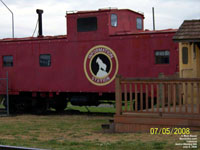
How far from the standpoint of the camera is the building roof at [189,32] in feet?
37.6

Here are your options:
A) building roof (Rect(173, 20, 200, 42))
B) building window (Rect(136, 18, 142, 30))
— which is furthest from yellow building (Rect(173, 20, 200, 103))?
building window (Rect(136, 18, 142, 30))

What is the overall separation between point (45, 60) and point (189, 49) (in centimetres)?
732

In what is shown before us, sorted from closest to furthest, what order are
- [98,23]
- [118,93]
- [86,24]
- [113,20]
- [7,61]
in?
[118,93], [98,23], [113,20], [86,24], [7,61]

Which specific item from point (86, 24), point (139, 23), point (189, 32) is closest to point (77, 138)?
point (189, 32)

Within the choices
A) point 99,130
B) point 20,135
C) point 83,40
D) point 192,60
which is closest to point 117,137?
point 99,130

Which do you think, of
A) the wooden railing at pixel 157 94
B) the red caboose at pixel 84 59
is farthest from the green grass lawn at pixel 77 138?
the red caboose at pixel 84 59

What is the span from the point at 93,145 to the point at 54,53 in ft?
31.9

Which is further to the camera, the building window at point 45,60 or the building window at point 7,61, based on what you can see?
the building window at point 7,61

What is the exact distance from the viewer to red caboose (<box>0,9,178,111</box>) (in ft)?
51.8

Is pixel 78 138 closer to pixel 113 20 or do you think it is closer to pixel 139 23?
pixel 113 20

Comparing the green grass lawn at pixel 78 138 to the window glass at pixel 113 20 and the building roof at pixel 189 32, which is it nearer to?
the building roof at pixel 189 32

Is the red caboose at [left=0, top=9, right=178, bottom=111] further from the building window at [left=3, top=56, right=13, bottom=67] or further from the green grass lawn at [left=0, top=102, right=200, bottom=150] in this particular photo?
the green grass lawn at [left=0, top=102, right=200, bottom=150]

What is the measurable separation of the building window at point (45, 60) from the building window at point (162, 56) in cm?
532

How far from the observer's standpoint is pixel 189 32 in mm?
11688
